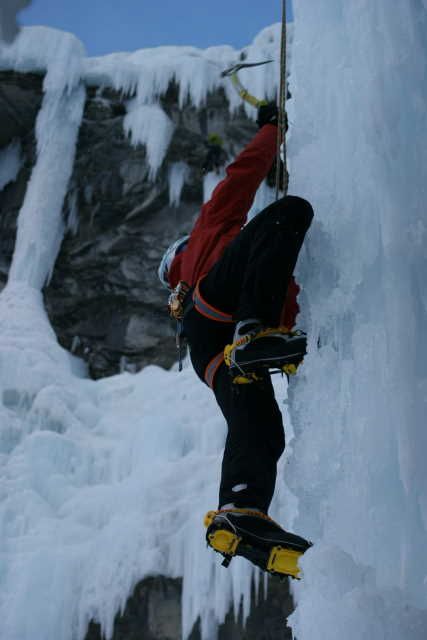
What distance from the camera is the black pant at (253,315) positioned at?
1.55 meters

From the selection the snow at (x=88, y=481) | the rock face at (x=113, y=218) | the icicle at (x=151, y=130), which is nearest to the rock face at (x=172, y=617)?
the snow at (x=88, y=481)

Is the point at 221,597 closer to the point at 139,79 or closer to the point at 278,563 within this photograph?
the point at 278,563

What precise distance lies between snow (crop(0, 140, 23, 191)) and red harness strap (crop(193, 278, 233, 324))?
23.0ft

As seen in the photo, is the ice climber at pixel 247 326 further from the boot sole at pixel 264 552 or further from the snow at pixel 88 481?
the snow at pixel 88 481

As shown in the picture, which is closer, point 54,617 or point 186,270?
point 186,270

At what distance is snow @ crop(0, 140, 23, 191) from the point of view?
822cm

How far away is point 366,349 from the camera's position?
1.36 metres

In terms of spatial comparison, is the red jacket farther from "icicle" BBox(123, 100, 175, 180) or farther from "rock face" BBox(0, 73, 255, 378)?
"icicle" BBox(123, 100, 175, 180)

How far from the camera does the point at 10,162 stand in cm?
830

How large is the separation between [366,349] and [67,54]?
25.4 feet

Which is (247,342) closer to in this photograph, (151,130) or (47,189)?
(47,189)

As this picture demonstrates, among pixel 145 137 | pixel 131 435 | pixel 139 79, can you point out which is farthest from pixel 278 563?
pixel 139 79

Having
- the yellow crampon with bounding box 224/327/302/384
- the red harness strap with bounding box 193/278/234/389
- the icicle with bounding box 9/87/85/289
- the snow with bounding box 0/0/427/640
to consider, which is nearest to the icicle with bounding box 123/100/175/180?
the icicle with bounding box 9/87/85/289

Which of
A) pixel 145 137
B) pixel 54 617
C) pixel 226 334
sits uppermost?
pixel 145 137
